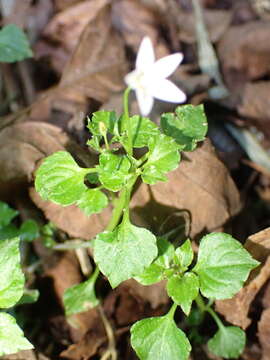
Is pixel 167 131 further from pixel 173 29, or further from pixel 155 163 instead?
pixel 173 29

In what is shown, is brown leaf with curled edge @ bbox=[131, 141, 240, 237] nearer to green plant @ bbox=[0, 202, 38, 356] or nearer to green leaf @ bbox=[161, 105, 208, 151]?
green leaf @ bbox=[161, 105, 208, 151]

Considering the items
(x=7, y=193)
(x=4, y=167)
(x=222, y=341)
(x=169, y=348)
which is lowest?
(x=222, y=341)

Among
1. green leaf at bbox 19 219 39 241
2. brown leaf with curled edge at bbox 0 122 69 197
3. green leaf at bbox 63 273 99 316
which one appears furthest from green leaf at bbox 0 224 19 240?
green leaf at bbox 63 273 99 316

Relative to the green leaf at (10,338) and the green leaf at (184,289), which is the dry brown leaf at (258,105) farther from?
the green leaf at (10,338)

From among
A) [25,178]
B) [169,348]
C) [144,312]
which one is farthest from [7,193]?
[169,348]

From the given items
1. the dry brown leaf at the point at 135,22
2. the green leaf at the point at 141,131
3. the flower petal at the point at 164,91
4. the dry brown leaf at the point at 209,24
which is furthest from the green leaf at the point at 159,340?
the dry brown leaf at the point at 209,24

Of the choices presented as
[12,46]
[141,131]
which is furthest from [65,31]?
[141,131]
